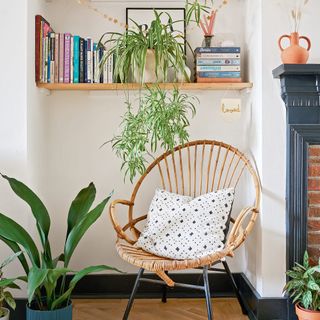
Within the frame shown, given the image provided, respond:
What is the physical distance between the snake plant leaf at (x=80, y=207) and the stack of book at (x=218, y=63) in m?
1.04

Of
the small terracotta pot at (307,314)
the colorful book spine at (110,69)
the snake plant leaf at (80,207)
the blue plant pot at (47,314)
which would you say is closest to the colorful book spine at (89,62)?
the colorful book spine at (110,69)

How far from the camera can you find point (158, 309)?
278 cm

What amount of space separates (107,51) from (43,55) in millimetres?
413

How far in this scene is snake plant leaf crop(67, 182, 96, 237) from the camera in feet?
7.82

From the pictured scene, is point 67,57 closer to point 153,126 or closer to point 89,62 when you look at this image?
point 89,62

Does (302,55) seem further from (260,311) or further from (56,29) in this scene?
(56,29)

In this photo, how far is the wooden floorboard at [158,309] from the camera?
265 cm

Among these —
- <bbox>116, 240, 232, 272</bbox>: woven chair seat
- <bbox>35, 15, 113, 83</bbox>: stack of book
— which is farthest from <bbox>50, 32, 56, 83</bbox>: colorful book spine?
<bbox>116, 240, 232, 272</bbox>: woven chair seat

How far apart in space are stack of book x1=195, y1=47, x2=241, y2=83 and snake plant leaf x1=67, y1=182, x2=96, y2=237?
104cm

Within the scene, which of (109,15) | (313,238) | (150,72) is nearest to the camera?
(313,238)

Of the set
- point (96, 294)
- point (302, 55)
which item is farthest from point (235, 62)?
point (96, 294)

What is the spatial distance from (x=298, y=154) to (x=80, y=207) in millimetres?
1295

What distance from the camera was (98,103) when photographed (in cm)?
300

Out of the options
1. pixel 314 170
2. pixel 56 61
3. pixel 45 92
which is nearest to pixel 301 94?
pixel 314 170
